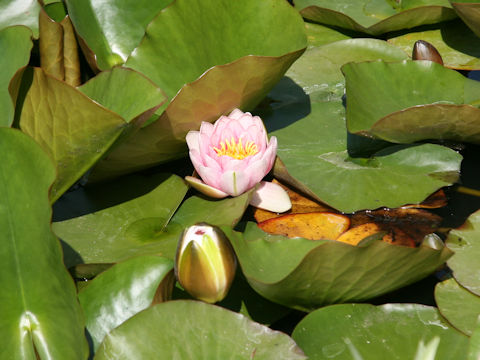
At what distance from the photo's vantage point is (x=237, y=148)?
5.74ft

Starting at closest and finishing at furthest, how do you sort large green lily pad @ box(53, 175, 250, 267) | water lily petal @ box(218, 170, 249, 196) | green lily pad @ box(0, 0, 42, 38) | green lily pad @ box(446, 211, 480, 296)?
green lily pad @ box(446, 211, 480, 296)
large green lily pad @ box(53, 175, 250, 267)
water lily petal @ box(218, 170, 249, 196)
green lily pad @ box(0, 0, 42, 38)

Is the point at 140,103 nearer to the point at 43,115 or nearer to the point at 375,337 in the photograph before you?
the point at 43,115

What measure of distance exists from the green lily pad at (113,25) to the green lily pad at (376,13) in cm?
75

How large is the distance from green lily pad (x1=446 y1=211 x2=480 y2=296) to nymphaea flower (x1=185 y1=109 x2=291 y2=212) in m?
0.47

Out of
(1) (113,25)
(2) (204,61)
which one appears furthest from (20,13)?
(2) (204,61)

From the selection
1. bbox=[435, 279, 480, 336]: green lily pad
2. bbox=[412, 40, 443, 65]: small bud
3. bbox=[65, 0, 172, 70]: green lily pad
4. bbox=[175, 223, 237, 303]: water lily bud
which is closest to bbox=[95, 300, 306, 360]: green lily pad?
bbox=[175, 223, 237, 303]: water lily bud

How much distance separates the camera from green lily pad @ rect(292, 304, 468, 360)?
1258mm

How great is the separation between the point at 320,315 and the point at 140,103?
66 centimetres

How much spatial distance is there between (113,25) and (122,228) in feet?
2.57

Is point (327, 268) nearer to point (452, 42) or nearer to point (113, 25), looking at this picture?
point (113, 25)

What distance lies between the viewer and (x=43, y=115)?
1521 millimetres

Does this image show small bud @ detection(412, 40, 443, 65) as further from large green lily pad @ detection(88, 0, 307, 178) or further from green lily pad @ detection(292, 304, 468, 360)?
green lily pad @ detection(292, 304, 468, 360)

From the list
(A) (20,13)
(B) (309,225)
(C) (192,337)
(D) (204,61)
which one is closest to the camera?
(C) (192,337)

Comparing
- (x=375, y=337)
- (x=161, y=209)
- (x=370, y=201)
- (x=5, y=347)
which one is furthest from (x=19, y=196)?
(x=370, y=201)
